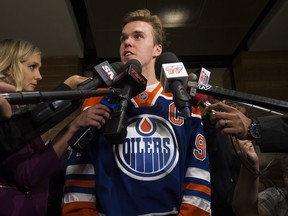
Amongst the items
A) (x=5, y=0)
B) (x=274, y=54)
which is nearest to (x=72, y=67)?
(x=5, y=0)

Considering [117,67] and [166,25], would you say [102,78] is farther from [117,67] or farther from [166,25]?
[166,25]

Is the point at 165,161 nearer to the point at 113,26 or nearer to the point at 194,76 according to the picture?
the point at 194,76

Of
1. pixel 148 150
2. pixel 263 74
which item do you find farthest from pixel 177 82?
pixel 263 74

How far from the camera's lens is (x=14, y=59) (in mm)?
1407

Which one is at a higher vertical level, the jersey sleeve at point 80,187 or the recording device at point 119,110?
the recording device at point 119,110

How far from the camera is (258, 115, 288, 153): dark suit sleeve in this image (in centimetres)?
92

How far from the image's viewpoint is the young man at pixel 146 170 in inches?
39.7

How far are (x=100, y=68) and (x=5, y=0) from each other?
2.16 meters

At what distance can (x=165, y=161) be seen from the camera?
1.05m

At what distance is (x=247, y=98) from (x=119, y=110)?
33cm

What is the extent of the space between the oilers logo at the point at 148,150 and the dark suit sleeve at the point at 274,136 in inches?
10.8

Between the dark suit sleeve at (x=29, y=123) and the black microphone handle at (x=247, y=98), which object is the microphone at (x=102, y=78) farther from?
the black microphone handle at (x=247, y=98)

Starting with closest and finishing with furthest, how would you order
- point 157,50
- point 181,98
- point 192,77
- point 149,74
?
point 181,98, point 192,77, point 149,74, point 157,50

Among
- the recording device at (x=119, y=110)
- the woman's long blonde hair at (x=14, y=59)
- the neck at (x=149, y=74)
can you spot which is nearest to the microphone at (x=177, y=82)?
the recording device at (x=119, y=110)
